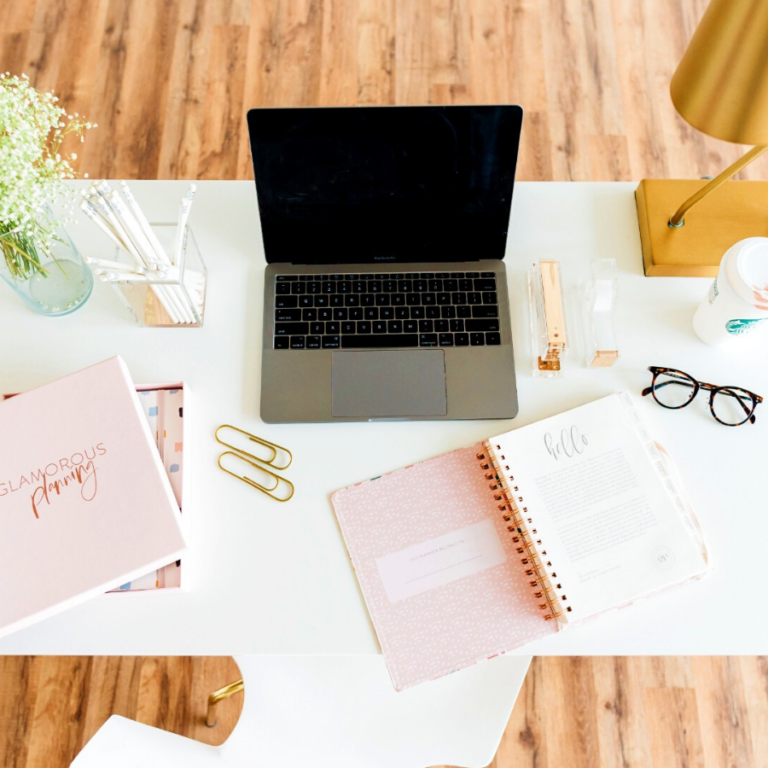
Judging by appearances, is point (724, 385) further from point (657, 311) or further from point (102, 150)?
point (102, 150)

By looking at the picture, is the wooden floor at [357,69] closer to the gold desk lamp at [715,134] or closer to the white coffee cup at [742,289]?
the gold desk lamp at [715,134]

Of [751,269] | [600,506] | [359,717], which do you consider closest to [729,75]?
[751,269]

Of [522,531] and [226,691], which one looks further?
[226,691]

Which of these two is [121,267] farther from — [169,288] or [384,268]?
[384,268]

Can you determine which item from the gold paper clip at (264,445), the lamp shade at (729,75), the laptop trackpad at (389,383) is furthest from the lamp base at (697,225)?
the gold paper clip at (264,445)

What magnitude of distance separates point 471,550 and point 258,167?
0.59 m

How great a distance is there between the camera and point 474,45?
2061 mm

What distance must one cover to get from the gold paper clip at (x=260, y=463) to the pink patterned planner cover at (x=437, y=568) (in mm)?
75

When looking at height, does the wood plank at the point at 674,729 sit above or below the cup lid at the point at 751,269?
below

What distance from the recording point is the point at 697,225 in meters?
1.06

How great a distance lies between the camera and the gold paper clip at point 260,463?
942 mm

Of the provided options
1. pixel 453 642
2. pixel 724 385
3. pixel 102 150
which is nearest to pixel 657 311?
pixel 724 385

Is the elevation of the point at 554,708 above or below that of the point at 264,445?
below

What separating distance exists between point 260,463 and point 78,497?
0.23 meters
